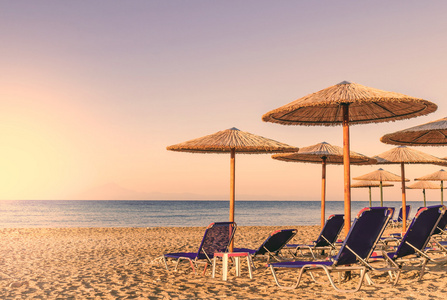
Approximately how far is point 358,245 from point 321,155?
5.17 metres

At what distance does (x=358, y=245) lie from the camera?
4.39 m

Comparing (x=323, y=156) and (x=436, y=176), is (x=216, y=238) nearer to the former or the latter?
(x=323, y=156)

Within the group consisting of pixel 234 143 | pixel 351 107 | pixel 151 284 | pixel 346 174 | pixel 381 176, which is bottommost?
pixel 151 284

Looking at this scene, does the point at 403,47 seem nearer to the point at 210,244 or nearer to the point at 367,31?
the point at 367,31

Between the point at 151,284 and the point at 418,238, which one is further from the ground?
the point at 418,238

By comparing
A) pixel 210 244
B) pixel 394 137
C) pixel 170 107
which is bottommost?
pixel 210 244

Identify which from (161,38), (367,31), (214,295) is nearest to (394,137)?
(214,295)

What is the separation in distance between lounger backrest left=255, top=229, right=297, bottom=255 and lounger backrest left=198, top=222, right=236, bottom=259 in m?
0.61

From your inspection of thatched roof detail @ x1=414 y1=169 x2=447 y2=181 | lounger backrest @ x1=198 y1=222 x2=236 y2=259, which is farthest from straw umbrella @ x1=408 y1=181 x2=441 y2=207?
lounger backrest @ x1=198 y1=222 x2=236 y2=259

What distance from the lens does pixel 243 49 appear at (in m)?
18.1

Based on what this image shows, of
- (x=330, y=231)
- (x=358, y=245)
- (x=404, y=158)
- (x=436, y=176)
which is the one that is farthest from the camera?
(x=436, y=176)

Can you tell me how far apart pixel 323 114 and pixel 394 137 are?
4.91 ft

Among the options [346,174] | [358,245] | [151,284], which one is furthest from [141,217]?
[358,245]

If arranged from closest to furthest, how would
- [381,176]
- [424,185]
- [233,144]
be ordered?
1. [233,144]
2. [381,176]
3. [424,185]
